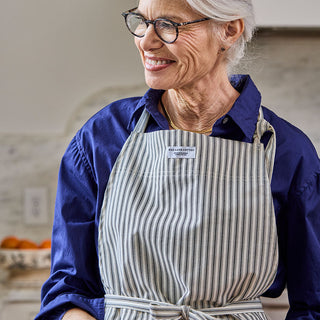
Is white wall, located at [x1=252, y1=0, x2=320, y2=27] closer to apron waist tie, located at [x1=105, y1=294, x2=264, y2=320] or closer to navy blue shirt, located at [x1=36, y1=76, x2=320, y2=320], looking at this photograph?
navy blue shirt, located at [x1=36, y1=76, x2=320, y2=320]

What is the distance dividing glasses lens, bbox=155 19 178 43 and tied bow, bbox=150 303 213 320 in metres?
0.47

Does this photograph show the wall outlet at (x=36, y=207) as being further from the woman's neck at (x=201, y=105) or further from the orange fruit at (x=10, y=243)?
the woman's neck at (x=201, y=105)

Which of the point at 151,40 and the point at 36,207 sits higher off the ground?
the point at 151,40

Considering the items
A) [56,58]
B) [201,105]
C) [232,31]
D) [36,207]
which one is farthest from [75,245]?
[56,58]

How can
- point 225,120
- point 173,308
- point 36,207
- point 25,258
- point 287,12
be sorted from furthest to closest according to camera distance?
point 36,207 → point 25,258 → point 287,12 → point 225,120 → point 173,308

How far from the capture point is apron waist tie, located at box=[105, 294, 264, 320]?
0.99m

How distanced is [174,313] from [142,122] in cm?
37

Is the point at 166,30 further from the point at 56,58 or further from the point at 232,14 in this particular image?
the point at 56,58

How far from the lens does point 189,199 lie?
103 centimetres

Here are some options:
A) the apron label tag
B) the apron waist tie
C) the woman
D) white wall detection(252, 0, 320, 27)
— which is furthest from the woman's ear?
white wall detection(252, 0, 320, 27)

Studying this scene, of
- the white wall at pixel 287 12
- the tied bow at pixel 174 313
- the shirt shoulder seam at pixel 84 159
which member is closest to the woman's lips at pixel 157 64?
the shirt shoulder seam at pixel 84 159

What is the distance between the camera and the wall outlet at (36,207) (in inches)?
92.7

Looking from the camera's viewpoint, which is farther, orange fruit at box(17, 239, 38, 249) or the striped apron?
orange fruit at box(17, 239, 38, 249)

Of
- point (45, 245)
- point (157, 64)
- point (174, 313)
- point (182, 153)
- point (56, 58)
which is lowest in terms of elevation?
point (45, 245)
